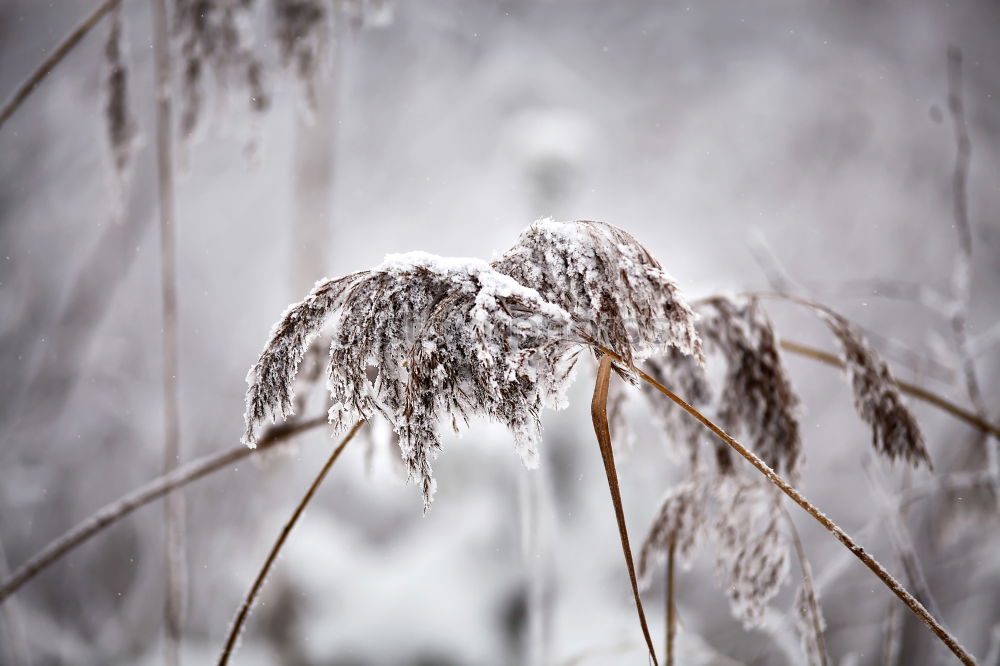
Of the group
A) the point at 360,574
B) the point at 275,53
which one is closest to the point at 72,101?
the point at 275,53

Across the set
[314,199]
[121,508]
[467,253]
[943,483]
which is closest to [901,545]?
[943,483]

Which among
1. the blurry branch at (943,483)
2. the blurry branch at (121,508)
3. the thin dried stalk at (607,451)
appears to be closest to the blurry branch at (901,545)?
the blurry branch at (943,483)

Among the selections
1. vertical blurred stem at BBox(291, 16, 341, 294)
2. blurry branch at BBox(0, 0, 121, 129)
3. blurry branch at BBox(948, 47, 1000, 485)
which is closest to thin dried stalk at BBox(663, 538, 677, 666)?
blurry branch at BBox(948, 47, 1000, 485)

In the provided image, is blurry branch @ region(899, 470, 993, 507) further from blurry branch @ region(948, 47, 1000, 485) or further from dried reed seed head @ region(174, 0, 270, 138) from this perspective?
dried reed seed head @ region(174, 0, 270, 138)

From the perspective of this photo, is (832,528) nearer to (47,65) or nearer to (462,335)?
(462,335)

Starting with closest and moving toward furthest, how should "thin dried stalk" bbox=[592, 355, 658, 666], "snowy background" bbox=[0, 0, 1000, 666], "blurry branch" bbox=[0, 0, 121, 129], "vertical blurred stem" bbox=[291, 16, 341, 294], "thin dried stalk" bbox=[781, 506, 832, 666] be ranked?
1. "thin dried stalk" bbox=[592, 355, 658, 666]
2. "thin dried stalk" bbox=[781, 506, 832, 666]
3. "blurry branch" bbox=[0, 0, 121, 129]
4. "snowy background" bbox=[0, 0, 1000, 666]
5. "vertical blurred stem" bbox=[291, 16, 341, 294]

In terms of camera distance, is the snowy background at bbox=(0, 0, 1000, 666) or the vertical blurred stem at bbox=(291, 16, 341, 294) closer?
the snowy background at bbox=(0, 0, 1000, 666)

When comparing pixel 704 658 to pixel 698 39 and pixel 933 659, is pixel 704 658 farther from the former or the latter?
pixel 698 39
